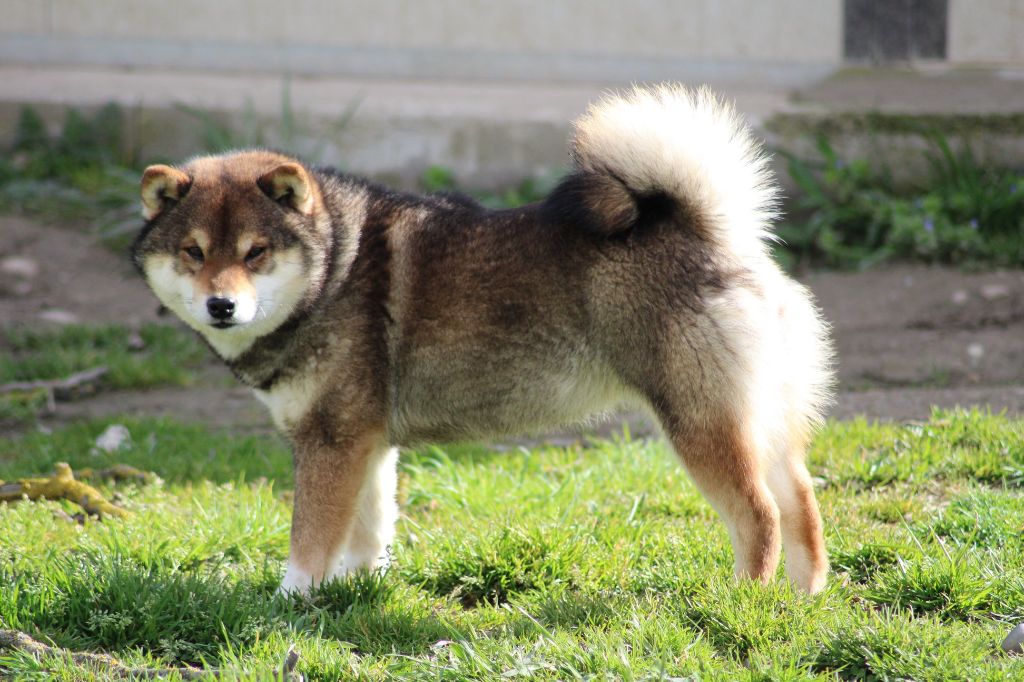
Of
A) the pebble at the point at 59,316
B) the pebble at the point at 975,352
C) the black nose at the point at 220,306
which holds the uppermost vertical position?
the black nose at the point at 220,306

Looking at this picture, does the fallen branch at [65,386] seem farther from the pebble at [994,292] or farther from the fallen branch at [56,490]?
the pebble at [994,292]

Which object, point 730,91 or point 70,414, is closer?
point 70,414

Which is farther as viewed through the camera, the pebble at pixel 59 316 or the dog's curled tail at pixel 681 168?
the pebble at pixel 59 316

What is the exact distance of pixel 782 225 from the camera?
8352 mm

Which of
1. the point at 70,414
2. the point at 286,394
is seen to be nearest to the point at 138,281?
the point at 70,414

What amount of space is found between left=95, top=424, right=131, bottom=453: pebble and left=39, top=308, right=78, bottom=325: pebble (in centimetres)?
191

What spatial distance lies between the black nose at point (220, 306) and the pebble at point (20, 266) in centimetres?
499

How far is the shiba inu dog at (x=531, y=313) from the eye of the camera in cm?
368

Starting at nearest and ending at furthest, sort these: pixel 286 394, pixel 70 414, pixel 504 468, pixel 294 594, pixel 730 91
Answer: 1. pixel 294 594
2. pixel 286 394
3. pixel 504 468
4. pixel 70 414
5. pixel 730 91

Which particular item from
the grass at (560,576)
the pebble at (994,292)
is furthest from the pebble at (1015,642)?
the pebble at (994,292)

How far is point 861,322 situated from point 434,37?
13.9 feet

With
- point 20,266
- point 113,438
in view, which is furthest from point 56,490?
point 20,266

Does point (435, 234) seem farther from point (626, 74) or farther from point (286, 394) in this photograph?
point (626, 74)

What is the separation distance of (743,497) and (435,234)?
1.44 metres
